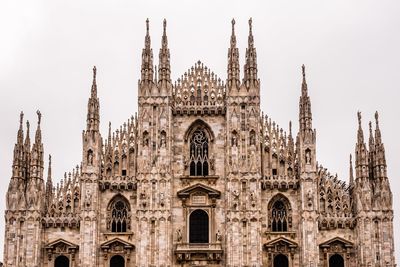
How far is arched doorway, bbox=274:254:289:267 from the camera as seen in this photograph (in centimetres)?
5247

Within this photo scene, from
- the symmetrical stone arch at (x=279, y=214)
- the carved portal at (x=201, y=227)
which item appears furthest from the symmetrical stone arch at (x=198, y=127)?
the symmetrical stone arch at (x=279, y=214)

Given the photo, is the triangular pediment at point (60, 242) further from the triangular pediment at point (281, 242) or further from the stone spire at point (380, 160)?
the stone spire at point (380, 160)

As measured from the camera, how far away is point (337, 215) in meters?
52.9

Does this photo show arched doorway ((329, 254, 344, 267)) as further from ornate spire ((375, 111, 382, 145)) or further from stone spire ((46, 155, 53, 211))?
stone spire ((46, 155, 53, 211))

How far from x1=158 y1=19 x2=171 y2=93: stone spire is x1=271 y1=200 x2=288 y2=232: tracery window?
35.9 feet

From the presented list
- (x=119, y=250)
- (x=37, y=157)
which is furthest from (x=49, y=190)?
(x=119, y=250)

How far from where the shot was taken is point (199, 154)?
54.8 metres

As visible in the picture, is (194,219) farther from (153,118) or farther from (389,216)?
(389,216)

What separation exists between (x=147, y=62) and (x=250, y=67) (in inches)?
278

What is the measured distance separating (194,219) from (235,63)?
1103 centimetres

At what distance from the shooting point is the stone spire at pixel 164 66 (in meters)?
55.1

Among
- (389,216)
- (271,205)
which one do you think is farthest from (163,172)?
(389,216)

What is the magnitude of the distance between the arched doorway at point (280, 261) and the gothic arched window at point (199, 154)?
723 centimetres

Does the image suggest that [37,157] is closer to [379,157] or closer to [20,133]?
[20,133]
